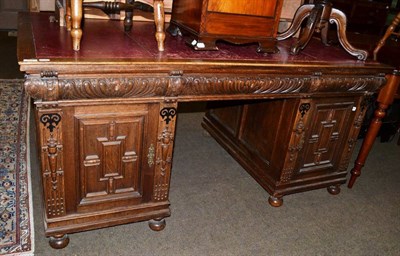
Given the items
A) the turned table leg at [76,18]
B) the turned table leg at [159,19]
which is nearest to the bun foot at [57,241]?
the turned table leg at [76,18]

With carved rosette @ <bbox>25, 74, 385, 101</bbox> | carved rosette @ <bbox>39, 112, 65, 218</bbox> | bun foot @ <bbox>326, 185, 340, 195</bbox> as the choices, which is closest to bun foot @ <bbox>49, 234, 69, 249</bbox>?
carved rosette @ <bbox>39, 112, 65, 218</bbox>

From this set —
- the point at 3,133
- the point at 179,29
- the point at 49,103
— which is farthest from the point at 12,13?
the point at 49,103

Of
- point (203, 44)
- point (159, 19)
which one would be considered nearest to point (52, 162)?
point (159, 19)

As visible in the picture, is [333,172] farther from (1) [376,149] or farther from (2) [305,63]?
(1) [376,149]

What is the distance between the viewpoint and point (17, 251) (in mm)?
1650

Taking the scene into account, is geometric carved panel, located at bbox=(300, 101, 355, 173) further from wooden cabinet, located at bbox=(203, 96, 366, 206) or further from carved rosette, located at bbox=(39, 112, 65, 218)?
carved rosette, located at bbox=(39, 112, 65, 218)

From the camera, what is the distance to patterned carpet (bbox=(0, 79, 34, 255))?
1.71 m

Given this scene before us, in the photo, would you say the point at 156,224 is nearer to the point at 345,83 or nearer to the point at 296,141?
the point at 296,141

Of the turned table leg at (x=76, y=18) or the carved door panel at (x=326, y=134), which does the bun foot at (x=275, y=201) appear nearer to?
the carved door panel at (x=326, y=134)

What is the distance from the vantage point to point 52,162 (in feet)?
4.88

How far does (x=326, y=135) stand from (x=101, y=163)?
1.34 meters

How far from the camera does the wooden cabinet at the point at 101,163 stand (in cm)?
147

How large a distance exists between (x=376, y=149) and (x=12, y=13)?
17.4 ft

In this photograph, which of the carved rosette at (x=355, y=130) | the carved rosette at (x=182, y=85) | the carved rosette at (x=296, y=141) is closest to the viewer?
the carved rosette at (x=182, y=85)
